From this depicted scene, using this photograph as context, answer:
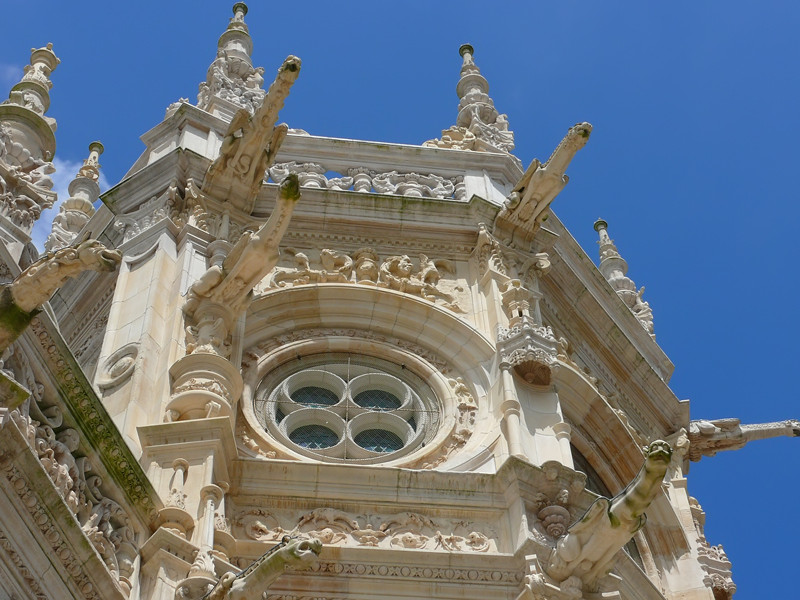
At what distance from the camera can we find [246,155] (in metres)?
19.0

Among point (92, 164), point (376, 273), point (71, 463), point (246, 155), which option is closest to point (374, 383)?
point (376, 273)

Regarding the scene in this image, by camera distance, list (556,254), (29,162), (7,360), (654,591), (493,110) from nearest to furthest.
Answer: (7,360), (29,162), (654,591), (556,254), (493,110)

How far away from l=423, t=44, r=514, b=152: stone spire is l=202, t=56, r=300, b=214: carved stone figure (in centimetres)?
398

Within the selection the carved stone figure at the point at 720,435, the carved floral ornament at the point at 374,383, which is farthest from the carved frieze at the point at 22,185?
the carved stone figure at the point at 720,435

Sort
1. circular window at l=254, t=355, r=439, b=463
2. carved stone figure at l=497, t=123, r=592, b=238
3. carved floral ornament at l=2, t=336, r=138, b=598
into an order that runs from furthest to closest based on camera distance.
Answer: carved stone figure at l=497, t=123, r=592, b=238 → circular window at l=254, t=355, r=439, b=463 → carved floral ornament at l=2, t=336, r=138, b=598

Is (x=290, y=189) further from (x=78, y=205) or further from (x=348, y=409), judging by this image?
(x=78, y=205)

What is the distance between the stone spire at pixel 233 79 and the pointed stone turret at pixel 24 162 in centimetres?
554

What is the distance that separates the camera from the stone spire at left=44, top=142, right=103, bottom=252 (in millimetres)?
24797

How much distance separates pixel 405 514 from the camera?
50.2ft

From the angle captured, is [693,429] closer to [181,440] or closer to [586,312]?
[586,312]

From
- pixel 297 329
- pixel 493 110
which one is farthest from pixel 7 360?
pixel 493 110

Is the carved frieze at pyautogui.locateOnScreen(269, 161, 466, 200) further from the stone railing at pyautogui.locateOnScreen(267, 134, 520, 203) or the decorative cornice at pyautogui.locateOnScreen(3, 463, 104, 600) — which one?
the decorative cornice at pyautogui.locateOnScreen(3, 463, 104, 600)

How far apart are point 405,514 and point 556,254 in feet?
19.9

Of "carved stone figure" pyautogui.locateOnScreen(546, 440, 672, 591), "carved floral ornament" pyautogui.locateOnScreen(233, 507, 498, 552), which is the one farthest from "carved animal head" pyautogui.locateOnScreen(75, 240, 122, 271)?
"carved stone figure" pyautogui.locateOnScreen(546, 440, 672, 591)
